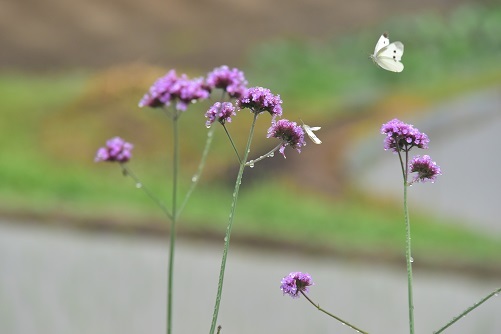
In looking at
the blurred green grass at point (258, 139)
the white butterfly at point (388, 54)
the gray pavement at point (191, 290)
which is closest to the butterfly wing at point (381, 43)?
the white butterfly at point (388, 54)

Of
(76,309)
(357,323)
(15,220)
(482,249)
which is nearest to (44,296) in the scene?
(76,309)

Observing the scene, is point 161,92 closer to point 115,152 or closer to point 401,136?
point 115,152

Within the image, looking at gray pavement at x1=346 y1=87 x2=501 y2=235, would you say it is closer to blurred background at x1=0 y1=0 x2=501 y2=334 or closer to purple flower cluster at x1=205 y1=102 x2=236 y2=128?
blurred background at x1=0 y1=0 x2=501 y2=334

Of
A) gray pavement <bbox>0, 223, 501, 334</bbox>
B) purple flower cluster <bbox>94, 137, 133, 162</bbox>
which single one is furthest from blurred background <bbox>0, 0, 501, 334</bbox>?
purple flower cluster <bbox>94, 137, 133, 162</bbox>

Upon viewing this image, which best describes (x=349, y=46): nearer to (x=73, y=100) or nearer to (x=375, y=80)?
(x=375, y=80)

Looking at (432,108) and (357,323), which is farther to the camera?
(432,108)

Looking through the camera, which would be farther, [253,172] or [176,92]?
[253,172]

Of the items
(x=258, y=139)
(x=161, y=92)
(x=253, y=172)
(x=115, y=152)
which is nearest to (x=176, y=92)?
(x=161, y=92)
